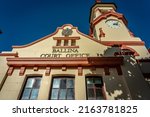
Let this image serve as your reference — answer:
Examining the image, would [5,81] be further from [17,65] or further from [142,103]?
[142,103]

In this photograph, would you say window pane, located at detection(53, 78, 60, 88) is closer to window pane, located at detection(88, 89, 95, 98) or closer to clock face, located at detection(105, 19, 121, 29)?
window pane, located at detection(88, 89, 95, 98)

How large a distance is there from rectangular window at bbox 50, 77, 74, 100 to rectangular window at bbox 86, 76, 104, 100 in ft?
3.30

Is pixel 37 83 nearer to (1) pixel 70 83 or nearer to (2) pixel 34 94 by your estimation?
(2) pixel 34 94

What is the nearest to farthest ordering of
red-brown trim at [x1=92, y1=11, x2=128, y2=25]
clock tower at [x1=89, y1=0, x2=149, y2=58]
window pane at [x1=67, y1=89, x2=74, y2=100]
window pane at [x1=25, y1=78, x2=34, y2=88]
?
window pane at [x1=67, y1=89, x2=74, y2=100]
window pane at [x1=25, y1=78, x2=34, y2=88]
clock tower at [x1=89, y1=0, x2=149, y2=58]
red-brown trim at [x1=92, y1=11, x2=128, y2=25]

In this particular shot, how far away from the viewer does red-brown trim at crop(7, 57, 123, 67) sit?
11.5m

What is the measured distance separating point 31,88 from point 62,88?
6.27ft

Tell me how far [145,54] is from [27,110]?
485 inches

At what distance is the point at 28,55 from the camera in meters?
12.7

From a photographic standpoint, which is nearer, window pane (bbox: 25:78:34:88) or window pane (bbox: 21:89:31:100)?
window pane (bbox: 21:89:31:100)

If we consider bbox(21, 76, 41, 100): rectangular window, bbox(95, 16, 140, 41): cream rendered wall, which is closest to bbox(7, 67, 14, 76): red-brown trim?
bbox(21, 76, 41, 100): rectangular window

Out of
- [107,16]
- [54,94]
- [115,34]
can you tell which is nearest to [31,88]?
[54,94]

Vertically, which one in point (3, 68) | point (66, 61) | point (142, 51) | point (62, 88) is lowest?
point (62, 88)

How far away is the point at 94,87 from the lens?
1059 cm

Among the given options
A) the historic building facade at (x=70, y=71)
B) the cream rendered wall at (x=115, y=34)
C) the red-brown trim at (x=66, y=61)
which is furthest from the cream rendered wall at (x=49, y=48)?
the cream rendered wall at (x=115, y=34)
